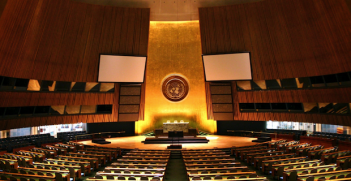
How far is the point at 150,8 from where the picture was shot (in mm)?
19734

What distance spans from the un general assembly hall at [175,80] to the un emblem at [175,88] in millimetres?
89

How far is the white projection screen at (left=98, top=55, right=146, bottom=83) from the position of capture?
18.4 m

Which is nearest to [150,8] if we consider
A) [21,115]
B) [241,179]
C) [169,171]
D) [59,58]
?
[59,58]

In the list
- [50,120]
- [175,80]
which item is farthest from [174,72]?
[50,120]

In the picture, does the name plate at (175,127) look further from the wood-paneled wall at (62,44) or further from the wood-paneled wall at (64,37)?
the wood-paneled wall at (64,37)

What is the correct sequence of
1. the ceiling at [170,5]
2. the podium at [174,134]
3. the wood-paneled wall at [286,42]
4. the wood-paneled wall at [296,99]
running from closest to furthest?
the wood-paneled wall at [286,42], the wood-paneled wall at [296,99], the podium at [174,134], the ceiling at [170,5]

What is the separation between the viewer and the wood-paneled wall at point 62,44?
1366 cm

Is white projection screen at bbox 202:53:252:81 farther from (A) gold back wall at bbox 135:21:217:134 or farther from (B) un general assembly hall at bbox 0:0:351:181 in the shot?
(A) gold back wall at bbox 135:21:217:134

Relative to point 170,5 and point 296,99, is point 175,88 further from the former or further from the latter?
point 296,99

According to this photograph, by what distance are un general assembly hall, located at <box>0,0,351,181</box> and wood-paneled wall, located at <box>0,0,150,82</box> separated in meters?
0.07

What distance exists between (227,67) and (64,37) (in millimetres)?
11404

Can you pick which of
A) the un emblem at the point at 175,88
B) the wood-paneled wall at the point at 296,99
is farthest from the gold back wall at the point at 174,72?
the wood-paneled wall at the point at 296,99

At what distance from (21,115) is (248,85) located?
15730mm

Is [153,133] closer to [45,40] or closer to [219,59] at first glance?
[219,59]
